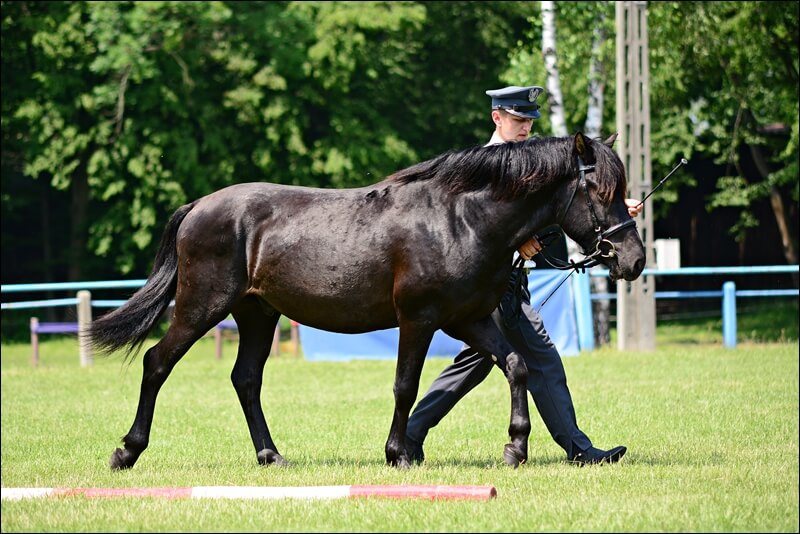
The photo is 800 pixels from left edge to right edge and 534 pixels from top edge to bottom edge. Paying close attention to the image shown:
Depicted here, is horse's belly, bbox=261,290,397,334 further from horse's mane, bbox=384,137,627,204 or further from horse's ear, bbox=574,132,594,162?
horse's ear, bbox=574,132,594,162

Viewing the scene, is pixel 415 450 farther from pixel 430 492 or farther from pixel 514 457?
pixel 430 492

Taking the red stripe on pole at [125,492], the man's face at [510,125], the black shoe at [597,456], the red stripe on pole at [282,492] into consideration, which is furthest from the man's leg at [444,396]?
the red stripe on pole at [125,492]

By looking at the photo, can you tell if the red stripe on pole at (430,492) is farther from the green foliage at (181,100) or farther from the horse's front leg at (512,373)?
the green foliage at (181,100)

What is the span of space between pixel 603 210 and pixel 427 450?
7.98 ft

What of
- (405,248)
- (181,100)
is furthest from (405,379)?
(181,100)

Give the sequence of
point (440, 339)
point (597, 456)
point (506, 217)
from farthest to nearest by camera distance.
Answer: point (440, 339), point (597, 456), point (506, 217)

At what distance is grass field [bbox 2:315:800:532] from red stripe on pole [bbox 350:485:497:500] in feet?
0.14

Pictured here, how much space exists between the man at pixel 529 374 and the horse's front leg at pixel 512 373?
0.85 ft

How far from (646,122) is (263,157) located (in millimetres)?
10711

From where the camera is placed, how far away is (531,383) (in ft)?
27.3

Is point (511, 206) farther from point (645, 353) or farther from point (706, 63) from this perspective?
point (706, 63)

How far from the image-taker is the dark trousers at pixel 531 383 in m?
8.20

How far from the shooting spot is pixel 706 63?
24156 millimetres

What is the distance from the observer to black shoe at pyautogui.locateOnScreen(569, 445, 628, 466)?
8008 mm
